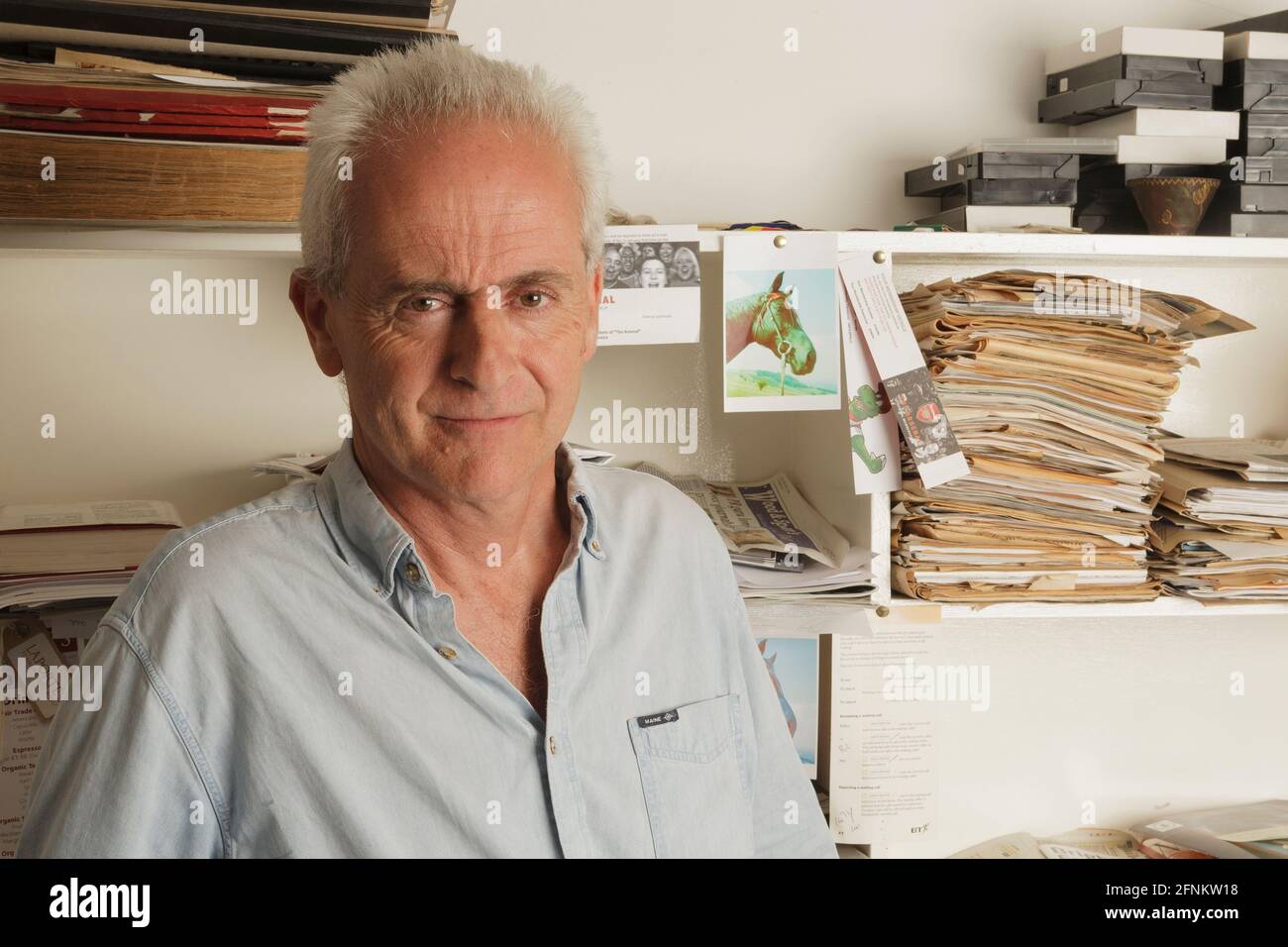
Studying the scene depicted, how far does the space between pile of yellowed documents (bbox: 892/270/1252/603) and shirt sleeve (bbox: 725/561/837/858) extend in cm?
37

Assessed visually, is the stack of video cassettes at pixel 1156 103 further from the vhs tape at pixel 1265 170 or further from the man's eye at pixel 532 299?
the man's eye at pixel 532 299

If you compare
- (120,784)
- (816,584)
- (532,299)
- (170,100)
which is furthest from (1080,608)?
(170,100)

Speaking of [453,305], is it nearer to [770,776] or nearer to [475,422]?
[475,422]

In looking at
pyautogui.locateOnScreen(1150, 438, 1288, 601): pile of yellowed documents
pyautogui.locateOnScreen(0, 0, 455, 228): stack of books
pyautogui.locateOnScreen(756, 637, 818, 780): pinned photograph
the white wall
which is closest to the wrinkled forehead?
pyautogui.locateOnScreen(0, 0, 455, 228): stack of books

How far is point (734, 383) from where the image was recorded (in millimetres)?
1467

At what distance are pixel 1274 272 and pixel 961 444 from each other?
2.44ft

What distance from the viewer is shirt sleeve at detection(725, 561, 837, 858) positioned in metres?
1.20

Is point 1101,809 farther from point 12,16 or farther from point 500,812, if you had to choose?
point 12,16

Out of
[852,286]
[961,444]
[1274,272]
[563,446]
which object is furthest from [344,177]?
[1274,272]

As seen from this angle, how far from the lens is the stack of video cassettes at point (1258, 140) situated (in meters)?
1.55

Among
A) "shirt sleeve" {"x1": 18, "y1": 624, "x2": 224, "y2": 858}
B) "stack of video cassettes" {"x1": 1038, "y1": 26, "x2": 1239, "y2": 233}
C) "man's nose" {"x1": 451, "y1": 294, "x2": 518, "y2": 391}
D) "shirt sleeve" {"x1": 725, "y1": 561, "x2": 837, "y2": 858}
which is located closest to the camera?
"shirt sleeve" {"x1": 18, "y1": 624, "x2": 224, "y2": 858}

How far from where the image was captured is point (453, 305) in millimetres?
989

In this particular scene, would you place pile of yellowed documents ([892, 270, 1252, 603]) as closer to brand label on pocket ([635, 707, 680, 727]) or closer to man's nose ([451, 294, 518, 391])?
brand label on pocket ([635, 707, 680, 727])

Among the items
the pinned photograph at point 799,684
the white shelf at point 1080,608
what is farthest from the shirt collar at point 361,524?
the pinned photograph at point 799,684
